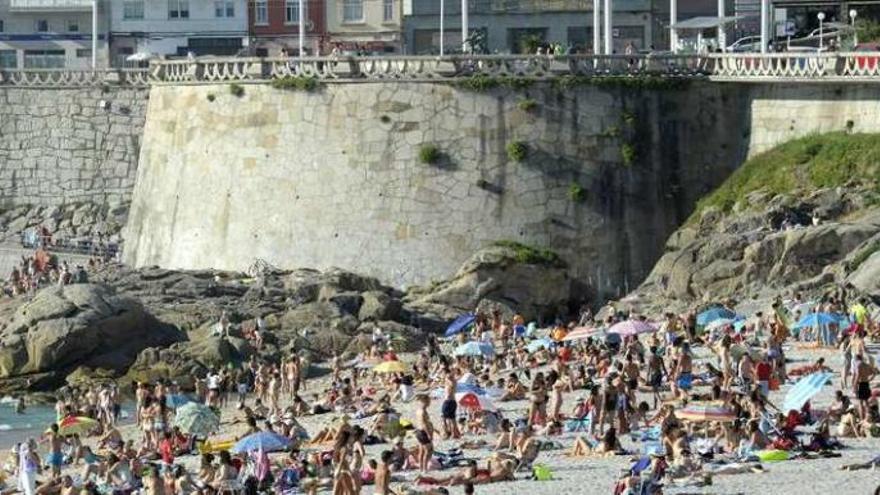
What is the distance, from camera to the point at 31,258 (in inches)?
3199

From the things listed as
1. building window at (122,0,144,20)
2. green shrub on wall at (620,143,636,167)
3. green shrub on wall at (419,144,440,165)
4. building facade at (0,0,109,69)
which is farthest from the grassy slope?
building facade at (0,0,109,69)

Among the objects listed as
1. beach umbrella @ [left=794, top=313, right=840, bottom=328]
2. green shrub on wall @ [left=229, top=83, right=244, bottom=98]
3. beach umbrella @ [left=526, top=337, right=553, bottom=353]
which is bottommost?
beach umbrella @ [left=526, top=337, right=553, bottom=353]

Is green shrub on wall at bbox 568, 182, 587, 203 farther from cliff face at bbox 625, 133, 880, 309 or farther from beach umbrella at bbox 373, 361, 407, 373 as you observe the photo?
beach umbrella at bbox 373, 361, 407, 373

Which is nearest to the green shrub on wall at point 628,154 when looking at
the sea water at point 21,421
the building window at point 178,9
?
the sea water at point 21,421

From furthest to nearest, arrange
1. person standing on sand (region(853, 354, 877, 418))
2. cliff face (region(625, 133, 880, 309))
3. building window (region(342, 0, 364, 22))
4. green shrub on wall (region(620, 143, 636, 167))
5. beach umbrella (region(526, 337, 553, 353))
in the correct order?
building window (region(342, 0, 364, 22)) → green shrub on wall (region(620, 143, 636, 167)) → cliff face (region(625, 133, 880, 309)) → beach umbrella (region(526, 337, 553, 353)) → person standing on sand (region(853, 354, 877, 418))

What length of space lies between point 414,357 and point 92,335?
24.8 ft

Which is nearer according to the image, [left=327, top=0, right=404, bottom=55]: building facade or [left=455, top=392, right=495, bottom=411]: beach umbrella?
[left=455, top=392, right=495, bottom=411]: beach umbrella

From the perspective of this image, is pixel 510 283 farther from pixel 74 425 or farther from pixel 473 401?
pixel 74 425

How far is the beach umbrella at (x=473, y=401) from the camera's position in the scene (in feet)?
165

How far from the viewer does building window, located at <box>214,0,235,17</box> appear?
3676 inches

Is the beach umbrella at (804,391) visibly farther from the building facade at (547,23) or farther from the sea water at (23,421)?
the building facade at (547,23)

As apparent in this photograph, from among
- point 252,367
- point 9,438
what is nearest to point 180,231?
point 252,367

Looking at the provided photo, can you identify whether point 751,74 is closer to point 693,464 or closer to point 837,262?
point 837,262

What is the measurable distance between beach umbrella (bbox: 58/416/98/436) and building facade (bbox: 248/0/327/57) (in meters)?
37.0
